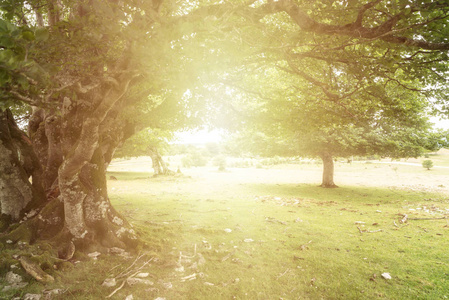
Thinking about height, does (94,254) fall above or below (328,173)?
above

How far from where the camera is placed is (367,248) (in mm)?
7086

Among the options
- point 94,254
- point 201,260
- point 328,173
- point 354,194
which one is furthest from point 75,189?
point 328,173

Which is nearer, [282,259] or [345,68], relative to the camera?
[282,259]

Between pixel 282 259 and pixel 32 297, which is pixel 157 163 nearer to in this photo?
pixel 282 259

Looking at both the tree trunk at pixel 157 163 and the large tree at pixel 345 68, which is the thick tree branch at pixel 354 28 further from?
the tree trunk at pixel 157 163

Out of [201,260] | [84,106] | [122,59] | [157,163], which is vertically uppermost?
[122,59]

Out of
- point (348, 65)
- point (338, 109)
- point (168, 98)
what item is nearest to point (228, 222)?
point (168, 98)

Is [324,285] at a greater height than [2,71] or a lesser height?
lesser

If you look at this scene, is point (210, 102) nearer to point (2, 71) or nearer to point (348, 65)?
point (348, 65)

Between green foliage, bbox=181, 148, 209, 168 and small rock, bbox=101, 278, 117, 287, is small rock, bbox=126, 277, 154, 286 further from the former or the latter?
green foliage, bbox=181, 148, 209, 168

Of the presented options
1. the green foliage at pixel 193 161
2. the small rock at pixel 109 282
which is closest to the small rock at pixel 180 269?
the small rock at pixel 109 282

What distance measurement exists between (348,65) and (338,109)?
8.27ft

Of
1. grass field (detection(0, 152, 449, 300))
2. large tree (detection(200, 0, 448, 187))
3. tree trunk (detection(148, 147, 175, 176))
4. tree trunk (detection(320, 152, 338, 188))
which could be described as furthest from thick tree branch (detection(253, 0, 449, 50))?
tree trunk (detection(148, 147, 175, 176))

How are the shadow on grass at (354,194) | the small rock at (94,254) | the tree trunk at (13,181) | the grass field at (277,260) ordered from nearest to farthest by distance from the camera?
the grass field at (277,260) → the small rock at (94,254) → the tree trunk at (13,181) → the shadow on grass at (354,194)
